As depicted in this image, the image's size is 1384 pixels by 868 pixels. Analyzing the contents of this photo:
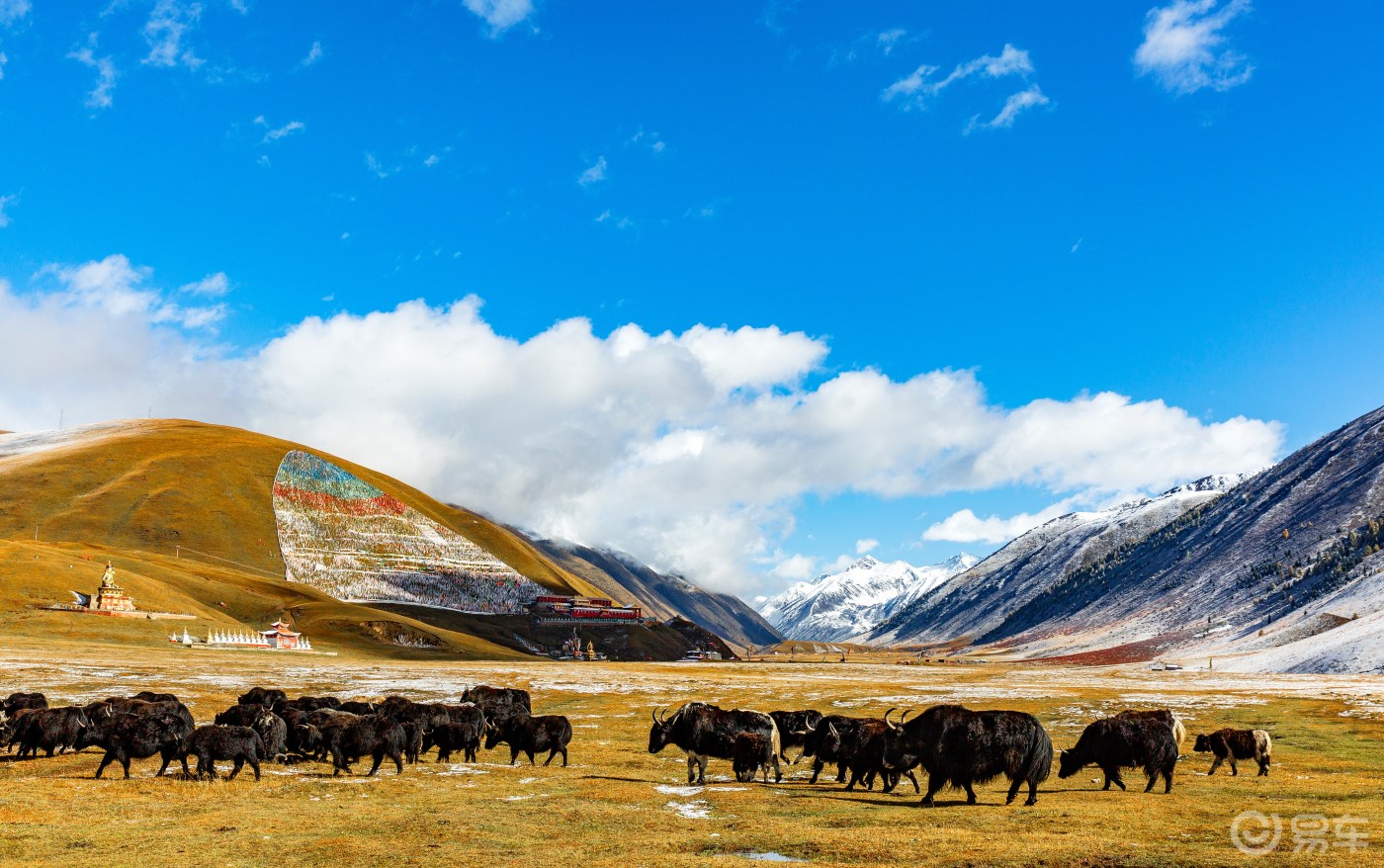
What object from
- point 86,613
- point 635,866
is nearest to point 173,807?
point 635,866

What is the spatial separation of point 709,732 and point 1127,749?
11.8 m

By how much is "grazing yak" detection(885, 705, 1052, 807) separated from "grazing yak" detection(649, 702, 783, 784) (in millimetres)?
5855

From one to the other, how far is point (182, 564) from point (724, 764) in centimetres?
17594

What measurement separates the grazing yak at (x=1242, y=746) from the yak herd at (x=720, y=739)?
0.04 metres

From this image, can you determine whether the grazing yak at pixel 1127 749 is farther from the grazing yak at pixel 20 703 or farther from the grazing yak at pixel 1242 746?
the grazing yak at pixel 20 703

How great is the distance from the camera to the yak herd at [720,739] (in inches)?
874

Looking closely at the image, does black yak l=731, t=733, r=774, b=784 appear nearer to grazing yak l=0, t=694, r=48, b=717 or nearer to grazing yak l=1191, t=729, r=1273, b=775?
grazing yak l=1191, t=729, r=1273, b=775

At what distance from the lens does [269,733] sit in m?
29.1

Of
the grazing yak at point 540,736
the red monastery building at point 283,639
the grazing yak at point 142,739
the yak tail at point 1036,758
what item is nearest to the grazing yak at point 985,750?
the yak tail at point 1036,758

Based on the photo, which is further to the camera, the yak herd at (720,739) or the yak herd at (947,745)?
the yak herd at (720,739)

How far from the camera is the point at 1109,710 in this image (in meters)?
47.4

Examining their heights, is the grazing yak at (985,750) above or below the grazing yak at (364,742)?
above

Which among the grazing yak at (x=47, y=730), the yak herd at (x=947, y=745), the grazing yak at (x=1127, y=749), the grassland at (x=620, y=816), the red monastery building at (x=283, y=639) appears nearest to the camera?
the grassland at (x=620, y=816)

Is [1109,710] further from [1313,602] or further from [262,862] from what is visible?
[1313,602]
